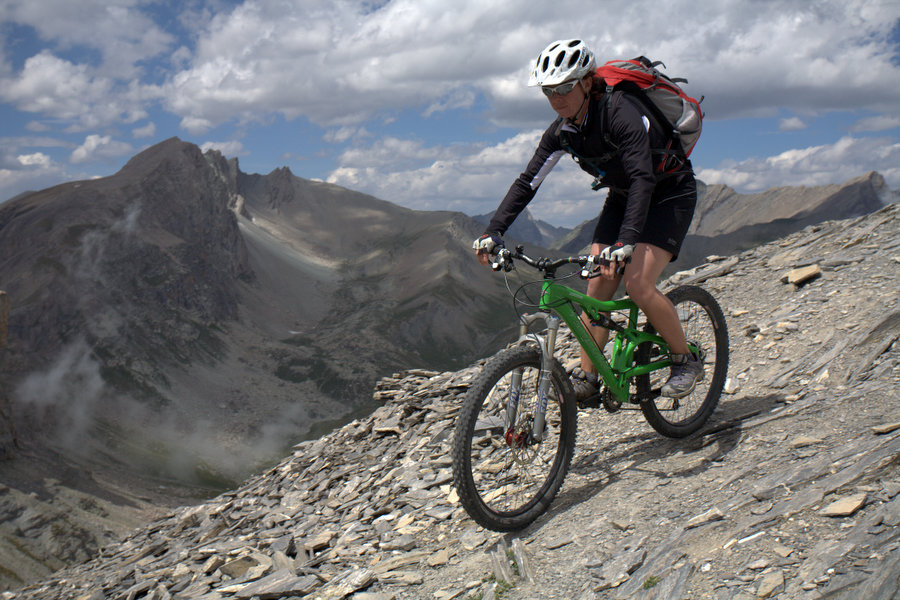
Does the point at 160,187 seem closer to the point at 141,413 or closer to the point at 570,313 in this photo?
the point at 141,413

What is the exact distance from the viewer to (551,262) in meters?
6.35

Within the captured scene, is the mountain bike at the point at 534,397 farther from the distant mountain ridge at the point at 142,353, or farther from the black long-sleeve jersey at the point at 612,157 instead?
the distant mountain ridge at the point at 142,353

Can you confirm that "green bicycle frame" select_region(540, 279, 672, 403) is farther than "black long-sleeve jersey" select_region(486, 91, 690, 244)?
Yes

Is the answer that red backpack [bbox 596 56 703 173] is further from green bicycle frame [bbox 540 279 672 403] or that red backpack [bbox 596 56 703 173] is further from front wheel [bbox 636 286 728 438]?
front wheel [bbox 636 286 728 438]

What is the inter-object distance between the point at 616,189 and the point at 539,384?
2.29 m

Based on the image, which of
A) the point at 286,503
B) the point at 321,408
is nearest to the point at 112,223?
the point at 321,408

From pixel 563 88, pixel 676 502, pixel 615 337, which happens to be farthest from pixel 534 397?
pixel 563 88

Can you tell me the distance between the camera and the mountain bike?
6.11 metres

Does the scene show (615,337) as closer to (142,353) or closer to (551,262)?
(551,262)

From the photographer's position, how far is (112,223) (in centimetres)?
17975

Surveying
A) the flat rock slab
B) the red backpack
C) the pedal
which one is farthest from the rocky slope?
the red backpack

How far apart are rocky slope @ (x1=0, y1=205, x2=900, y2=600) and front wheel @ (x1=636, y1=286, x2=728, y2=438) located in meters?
0.22

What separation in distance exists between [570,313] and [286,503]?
25.7ft

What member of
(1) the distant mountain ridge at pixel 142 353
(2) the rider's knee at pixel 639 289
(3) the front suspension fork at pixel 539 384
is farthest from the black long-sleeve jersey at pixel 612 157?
(1) the distant mountain ridge at pixel 142 353
